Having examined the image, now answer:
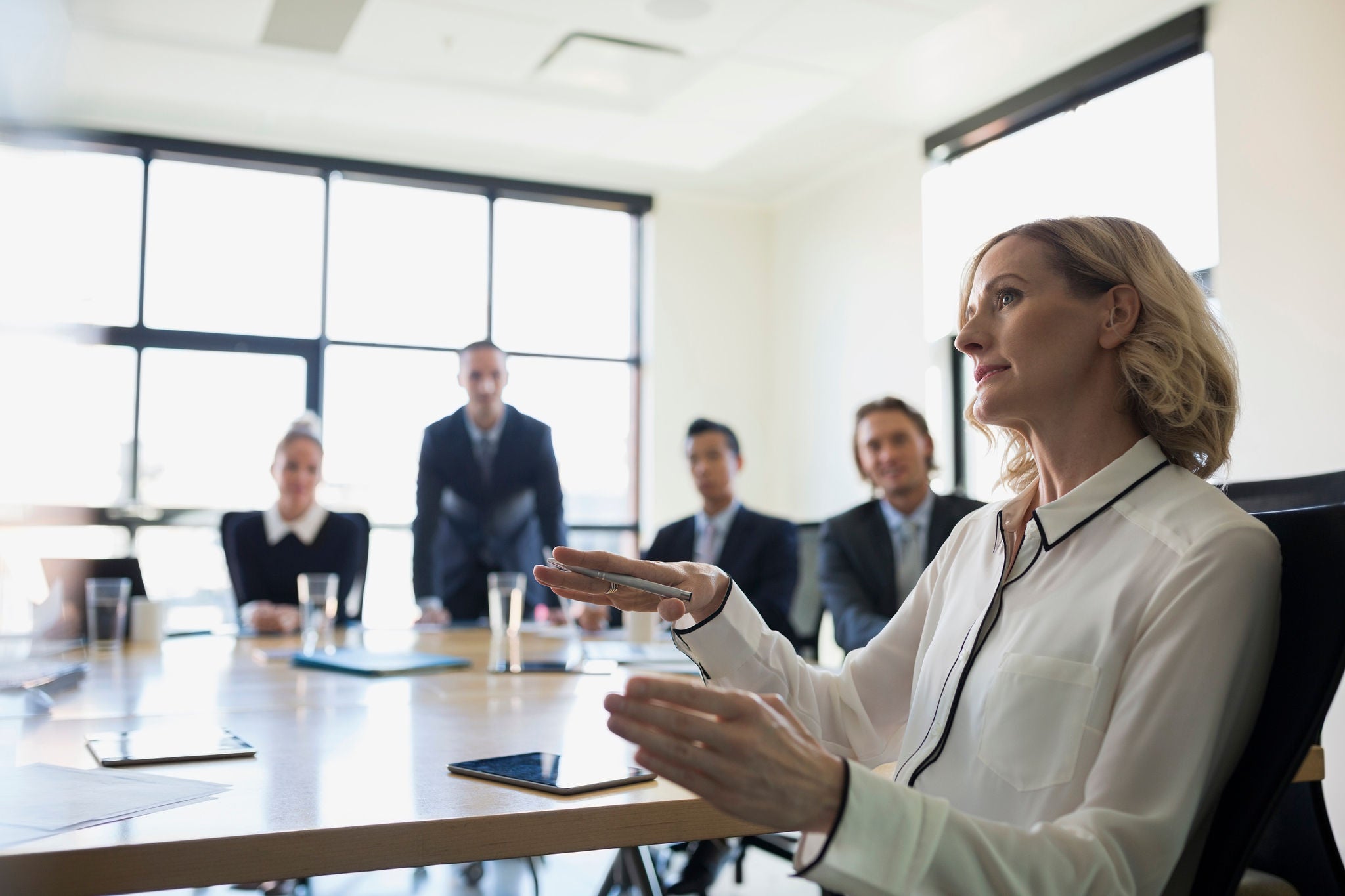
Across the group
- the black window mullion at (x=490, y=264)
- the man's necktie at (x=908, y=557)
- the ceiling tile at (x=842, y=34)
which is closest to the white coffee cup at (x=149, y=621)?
the man's necktie at (x=908, y=557)

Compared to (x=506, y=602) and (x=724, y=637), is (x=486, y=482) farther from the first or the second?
(x=724, y=637)

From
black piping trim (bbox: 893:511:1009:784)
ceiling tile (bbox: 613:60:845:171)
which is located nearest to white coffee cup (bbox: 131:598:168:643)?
black piping trim (bbox: 893:511:1009:784)

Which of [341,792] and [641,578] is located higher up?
[641,578]

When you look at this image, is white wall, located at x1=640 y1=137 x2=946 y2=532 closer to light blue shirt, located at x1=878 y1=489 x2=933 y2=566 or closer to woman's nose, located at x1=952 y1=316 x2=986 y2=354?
light blue shirt, located at x1=878 y1=489 x2=933 y2=566

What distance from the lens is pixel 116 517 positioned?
5.95 metres

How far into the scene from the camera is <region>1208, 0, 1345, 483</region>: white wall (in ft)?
12.5

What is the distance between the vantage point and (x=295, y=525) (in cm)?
388

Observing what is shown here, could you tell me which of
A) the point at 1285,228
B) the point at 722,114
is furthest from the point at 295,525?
the point at 1285,228

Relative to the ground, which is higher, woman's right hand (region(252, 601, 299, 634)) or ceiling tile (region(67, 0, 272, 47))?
ceiling tile (region(67, 0, 272, 47))

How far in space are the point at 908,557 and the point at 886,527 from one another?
118 millimetres

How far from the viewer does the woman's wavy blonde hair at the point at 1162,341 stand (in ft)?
4.12

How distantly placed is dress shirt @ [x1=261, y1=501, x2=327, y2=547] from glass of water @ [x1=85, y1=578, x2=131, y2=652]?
36.0 inches

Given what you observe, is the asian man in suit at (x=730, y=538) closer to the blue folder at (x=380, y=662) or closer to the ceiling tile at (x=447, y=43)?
the blue folder at (x=380, y=662)

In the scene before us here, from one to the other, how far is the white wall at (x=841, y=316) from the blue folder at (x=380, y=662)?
12.8ft
